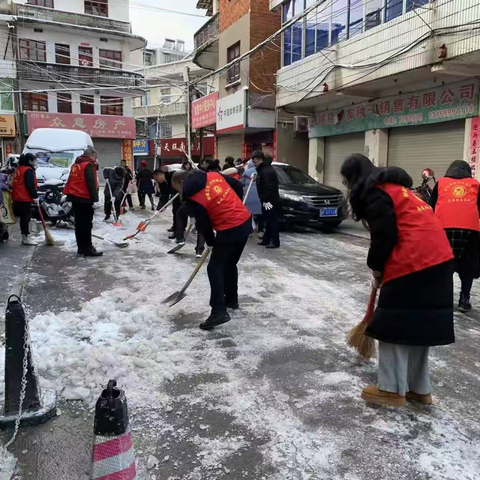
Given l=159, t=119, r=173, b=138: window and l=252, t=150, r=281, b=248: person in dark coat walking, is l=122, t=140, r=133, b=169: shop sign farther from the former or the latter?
l=252, t=150, r=281, b=248: person in dark coat walking

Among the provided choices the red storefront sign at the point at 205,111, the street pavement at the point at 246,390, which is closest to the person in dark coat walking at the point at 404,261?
the street pavement at the point at 246,390

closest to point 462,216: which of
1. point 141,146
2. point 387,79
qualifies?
point 387,79

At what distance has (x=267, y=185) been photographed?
843 cm

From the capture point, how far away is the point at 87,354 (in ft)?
11.5

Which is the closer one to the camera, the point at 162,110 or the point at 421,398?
the point at 421,398

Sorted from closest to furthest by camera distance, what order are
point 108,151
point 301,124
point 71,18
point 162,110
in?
point 301,124 < point 71,18 < point 108,151 < point 162,110

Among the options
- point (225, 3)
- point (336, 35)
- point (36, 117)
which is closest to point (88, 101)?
point (36, 117)

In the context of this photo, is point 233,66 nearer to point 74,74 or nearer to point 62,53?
point 74,74

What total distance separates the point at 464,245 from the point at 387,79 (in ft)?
24.4

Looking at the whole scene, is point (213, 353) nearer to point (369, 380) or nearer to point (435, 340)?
point (369, 380)

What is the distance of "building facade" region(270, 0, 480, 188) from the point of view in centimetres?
915

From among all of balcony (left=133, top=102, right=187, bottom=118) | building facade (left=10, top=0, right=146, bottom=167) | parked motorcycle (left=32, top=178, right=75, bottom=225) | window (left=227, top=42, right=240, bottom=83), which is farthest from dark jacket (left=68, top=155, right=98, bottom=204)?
balcony (left=133, top=102, right=187, bottom=118)

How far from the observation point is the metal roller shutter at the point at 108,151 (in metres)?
32.4

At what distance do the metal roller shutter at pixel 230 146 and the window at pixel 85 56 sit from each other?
46.4 ft
